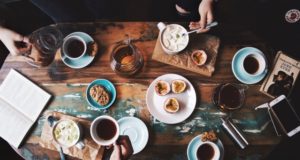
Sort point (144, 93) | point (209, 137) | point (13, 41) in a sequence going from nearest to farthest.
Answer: point (209, 137)
point (144, 93)
point (13, 41)

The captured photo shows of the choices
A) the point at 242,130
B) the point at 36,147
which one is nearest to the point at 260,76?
the point at 242,130

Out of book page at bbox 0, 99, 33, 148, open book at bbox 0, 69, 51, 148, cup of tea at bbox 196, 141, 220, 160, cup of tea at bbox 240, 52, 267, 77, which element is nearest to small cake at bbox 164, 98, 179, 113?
cup of tea at bbox 196, 141, 220, 160

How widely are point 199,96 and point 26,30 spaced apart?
225 cm

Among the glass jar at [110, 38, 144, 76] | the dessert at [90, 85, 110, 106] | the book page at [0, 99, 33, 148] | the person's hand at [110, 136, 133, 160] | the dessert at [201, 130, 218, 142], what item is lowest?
the dessert at [201, 130, 218, 142]

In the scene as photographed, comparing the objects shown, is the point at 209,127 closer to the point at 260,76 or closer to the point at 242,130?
the point at 242,130

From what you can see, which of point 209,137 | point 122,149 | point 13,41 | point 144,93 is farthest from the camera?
point 13,41

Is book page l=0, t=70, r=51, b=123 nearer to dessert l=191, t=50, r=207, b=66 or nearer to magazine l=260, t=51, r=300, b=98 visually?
dessert l=191, t=50, r=207, b=66

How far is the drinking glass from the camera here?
8.10ft

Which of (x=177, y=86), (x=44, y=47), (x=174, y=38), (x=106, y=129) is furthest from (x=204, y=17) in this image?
(x=44, y=47)

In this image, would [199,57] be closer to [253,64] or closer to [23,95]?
[253,64]

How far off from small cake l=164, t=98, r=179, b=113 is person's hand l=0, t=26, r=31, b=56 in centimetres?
124

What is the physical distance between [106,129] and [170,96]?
0.56 meters

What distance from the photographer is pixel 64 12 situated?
9.68 feet

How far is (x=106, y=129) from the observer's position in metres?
2.26
